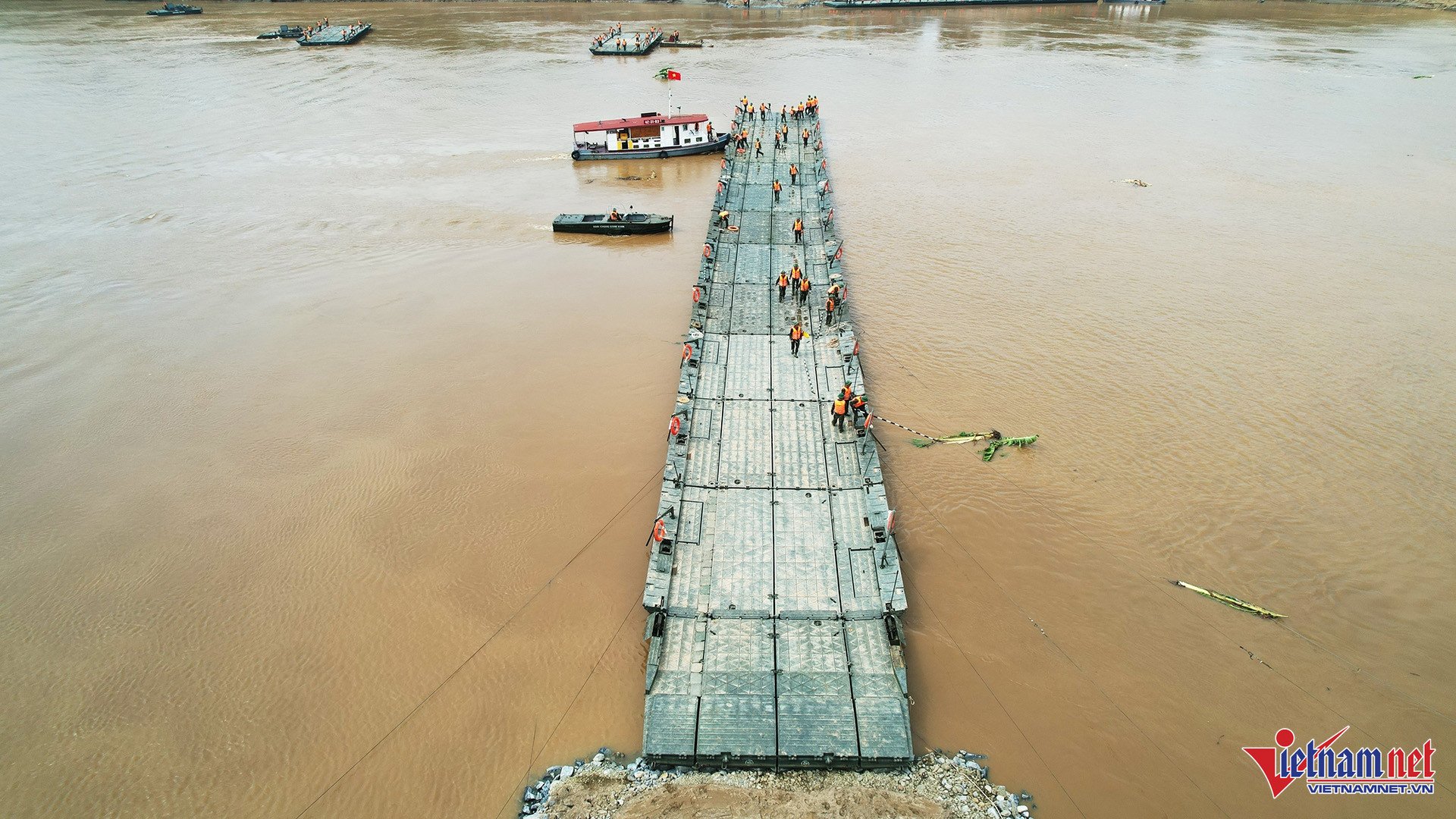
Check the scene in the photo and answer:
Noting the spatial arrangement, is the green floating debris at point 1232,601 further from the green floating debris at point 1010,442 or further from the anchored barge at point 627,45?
the anchored barge at point 627,45

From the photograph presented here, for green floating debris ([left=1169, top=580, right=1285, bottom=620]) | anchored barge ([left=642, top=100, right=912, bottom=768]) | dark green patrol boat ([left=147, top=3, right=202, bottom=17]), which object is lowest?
green floating debris ([left=1169, top=580, right=1285, bottom=620])

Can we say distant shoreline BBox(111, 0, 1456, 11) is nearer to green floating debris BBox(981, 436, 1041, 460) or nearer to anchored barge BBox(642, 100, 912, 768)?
anchored barge BBox(642, 100, 912, 768)

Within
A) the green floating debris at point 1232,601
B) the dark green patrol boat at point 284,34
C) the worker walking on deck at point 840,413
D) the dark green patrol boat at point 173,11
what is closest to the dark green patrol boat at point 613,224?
the worker walking on deck at point 840,413

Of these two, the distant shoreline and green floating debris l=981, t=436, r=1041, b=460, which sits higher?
the distant shoreline

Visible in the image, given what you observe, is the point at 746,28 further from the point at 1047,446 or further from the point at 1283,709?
the point at 1283,709

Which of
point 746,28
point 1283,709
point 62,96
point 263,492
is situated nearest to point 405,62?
point 62,96

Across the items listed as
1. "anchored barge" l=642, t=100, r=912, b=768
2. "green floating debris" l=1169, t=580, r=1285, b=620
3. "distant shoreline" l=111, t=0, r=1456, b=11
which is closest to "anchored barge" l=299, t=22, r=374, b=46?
"distant shoreline" l=111, t=0, r=1456, b=11

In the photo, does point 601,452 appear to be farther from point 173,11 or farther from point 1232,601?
point 173,11

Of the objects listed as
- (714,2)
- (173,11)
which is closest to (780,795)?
(714,2)
